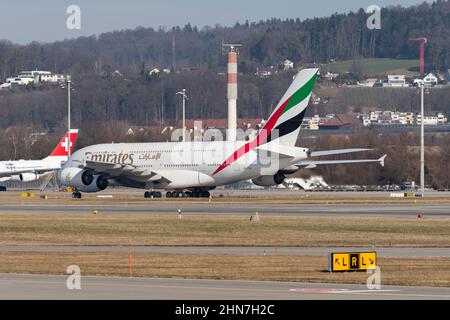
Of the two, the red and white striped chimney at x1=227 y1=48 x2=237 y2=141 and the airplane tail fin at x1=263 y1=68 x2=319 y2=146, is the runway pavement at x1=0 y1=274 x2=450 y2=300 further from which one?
the red and white striped chimney at x1=227 y1=48 x2=237 y2=141

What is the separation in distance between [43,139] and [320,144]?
47290 millimetres

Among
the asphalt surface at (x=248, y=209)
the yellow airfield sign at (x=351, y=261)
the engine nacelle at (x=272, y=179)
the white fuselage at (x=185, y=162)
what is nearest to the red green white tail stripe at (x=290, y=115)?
the white fuselage at (x=185, y=162)

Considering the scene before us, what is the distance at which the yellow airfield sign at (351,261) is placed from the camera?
130ft

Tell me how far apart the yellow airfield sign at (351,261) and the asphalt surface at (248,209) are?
34.5 meters

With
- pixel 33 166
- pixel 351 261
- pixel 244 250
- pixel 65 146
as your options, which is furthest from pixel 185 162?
pixel 351 261

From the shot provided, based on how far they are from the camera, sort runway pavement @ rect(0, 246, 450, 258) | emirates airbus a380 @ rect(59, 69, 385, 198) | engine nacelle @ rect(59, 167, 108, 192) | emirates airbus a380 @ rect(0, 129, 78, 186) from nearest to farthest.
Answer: runway pavement @ rect(0, 246, 450, 258) → emirates airbus a380 @ rect(59, 69, 385, 198) → engine nacelle @ rect(59, 167, 108, 192) → emirates airbus a380 @ rect(0, 129, 78, 186)

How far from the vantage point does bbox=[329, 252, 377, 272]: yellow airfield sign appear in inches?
1565

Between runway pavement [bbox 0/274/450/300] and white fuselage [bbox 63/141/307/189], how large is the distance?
195ft

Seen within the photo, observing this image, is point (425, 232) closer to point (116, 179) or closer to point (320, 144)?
point (116, 179)

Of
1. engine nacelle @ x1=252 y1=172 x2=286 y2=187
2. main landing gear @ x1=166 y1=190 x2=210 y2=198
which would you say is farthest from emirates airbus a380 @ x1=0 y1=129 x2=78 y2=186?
engine nacelle @ x1=252 y1=172 x2=286 y2=187

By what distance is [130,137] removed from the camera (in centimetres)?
15325

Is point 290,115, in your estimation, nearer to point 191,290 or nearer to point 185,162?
point 185,162

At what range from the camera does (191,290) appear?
112 feet
